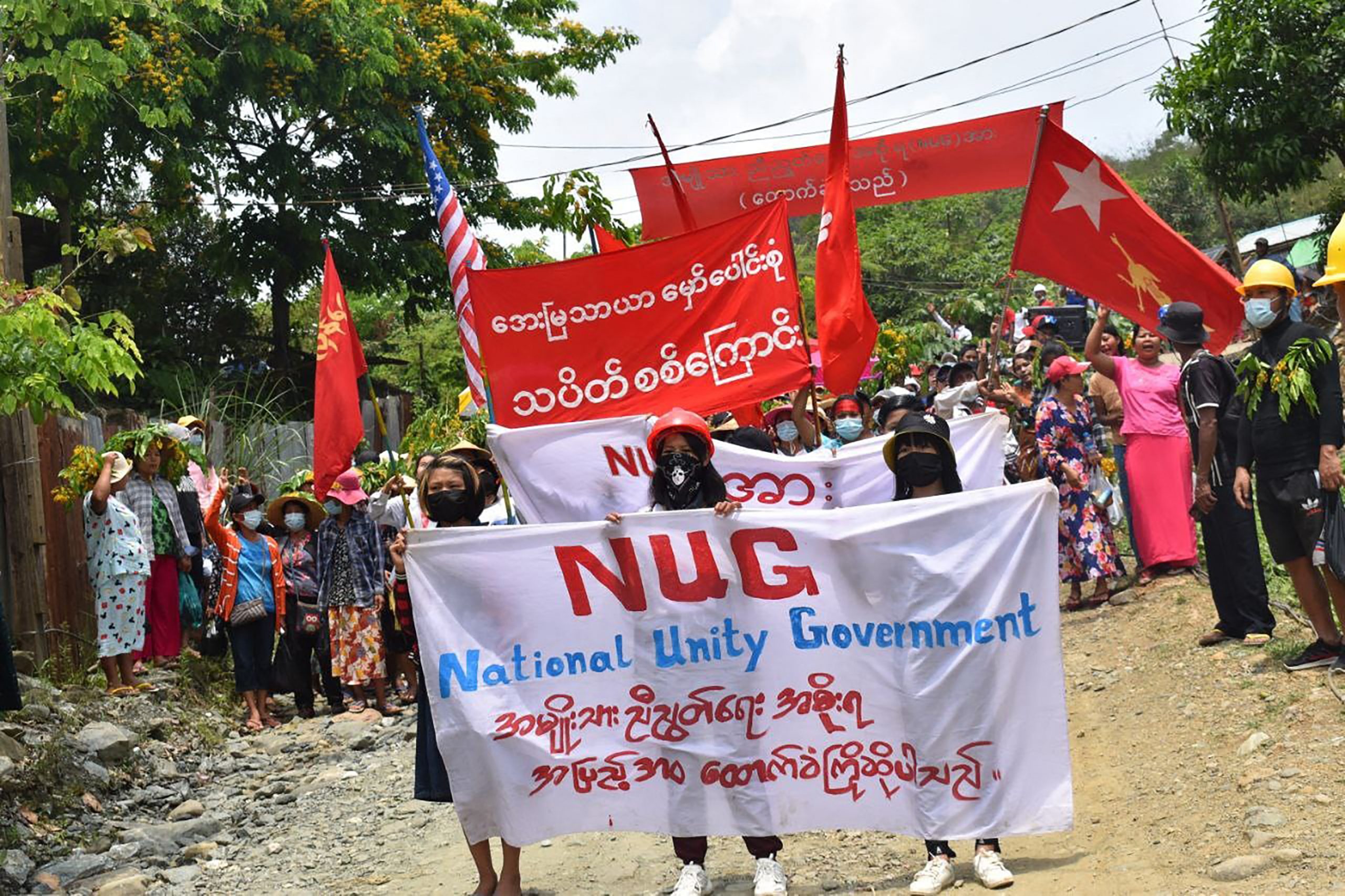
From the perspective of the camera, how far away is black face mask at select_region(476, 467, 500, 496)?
6.25 metres

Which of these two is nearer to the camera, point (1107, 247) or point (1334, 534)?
point (1334, 534)

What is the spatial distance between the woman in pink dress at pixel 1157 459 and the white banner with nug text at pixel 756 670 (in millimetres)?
5171

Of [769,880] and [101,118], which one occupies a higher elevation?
[101,118]

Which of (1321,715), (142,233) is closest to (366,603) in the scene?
(142,233)

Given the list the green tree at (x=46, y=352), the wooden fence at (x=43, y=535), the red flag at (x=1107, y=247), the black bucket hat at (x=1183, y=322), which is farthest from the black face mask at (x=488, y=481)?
the wooden fence at (x=43, y=535)

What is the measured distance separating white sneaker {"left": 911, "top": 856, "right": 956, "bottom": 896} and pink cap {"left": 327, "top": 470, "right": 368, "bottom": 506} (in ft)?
21.4

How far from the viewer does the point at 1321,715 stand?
6.31m

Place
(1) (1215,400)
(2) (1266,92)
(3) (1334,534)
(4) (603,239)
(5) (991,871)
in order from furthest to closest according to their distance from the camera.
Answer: (2) (1266,92), (4) (603,239), (1) (1215,400), (3) (1334,534), (5) (991,871)

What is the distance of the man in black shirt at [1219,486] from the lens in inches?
301

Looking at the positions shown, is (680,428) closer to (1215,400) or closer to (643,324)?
(643,324)

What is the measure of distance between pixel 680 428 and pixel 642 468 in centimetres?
192

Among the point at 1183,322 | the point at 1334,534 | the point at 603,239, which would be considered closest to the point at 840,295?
the point at 1183,322

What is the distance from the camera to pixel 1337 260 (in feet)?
21.0

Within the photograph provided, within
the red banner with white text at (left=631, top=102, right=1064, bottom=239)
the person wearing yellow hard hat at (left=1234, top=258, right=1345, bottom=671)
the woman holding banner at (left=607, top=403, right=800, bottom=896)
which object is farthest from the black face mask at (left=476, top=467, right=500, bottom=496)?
the red banner with white text at (left=631, top=102, right=1064, bottom=239)
